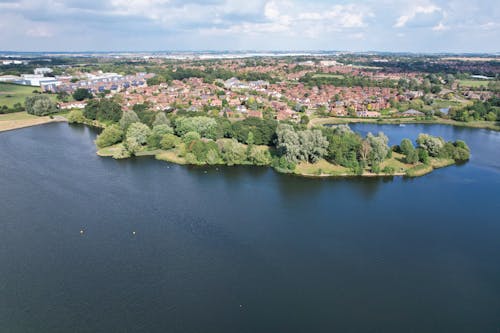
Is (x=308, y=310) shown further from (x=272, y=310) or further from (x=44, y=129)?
(x=44, y=129)

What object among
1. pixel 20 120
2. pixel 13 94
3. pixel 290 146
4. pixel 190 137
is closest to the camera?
pixel 290 146

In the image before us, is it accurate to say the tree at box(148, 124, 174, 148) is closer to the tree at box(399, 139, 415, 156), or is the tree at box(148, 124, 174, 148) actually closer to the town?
the town

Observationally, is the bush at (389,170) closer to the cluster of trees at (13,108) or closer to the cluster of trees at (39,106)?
the cluster of trees at (39,106)

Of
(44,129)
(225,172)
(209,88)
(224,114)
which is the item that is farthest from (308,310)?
(209,88)

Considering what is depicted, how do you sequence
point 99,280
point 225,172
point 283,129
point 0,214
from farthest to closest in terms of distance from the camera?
1. point 283,129
2. point 225,172
3. point 0,214
4. point 99,280

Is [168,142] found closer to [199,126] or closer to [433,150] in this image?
[199,126]

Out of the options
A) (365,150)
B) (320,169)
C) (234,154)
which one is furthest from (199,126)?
(365,150)
